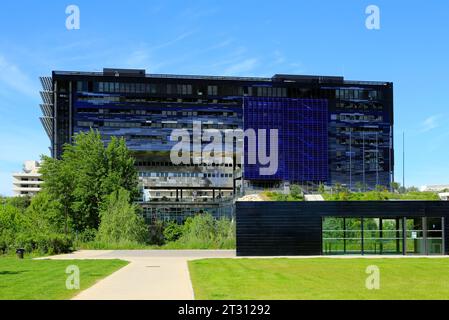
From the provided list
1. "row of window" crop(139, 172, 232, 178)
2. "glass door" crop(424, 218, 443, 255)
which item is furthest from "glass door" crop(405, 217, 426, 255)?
"row of window" crop(139, 172, 232, 178)

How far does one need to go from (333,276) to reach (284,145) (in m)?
103

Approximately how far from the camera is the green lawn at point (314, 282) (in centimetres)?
1794

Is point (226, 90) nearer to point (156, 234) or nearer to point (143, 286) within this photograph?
point (156, 234)

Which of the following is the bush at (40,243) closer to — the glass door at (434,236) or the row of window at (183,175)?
the glass door at (434,236)

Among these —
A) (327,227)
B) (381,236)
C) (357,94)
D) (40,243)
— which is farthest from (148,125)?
(381,236)

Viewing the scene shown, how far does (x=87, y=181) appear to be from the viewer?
209 feet

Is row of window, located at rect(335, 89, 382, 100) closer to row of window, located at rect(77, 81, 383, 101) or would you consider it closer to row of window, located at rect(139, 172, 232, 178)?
row of window, located at rect(77, 81, 383, 101)

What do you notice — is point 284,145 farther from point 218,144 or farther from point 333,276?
point 333,276

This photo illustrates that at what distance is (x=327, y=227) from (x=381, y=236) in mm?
4053

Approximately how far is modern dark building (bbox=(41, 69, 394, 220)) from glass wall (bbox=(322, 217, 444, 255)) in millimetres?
76021

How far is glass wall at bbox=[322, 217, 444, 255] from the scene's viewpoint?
4359 centimetres

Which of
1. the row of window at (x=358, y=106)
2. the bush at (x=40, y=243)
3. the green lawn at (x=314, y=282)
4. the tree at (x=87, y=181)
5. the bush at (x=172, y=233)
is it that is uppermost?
the row of window at (x=358, y=106)

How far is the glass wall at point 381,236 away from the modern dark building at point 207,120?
76.0 metres

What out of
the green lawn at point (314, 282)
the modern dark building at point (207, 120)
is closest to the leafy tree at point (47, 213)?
the green lawn at point (314, 282)
